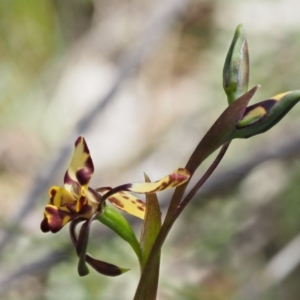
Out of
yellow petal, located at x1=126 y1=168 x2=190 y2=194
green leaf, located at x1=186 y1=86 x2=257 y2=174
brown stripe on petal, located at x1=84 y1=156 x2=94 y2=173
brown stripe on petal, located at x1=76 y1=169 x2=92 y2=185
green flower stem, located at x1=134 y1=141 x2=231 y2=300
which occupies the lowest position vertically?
green flower stem, located at x1=134 y1=141 x2=231 y2=300

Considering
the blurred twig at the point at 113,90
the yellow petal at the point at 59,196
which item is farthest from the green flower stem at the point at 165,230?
the blurred twig at the point at 113,90

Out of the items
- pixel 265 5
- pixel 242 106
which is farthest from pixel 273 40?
pixel 242 106

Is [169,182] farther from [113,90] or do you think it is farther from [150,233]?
[113,90]

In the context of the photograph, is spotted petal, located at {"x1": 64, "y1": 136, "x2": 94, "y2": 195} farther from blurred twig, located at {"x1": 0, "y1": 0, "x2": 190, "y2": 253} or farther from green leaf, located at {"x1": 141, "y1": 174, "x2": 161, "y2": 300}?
blurred twig, located at {"x1": 0, "y1": 0, "x2": 190, "y2": 253}

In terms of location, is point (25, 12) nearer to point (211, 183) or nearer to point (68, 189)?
point (211, 183)

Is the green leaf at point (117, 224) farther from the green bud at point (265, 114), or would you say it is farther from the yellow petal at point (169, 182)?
the green bud at point (265, 114)

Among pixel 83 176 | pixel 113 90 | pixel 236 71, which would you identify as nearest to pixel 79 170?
pixel 83 176

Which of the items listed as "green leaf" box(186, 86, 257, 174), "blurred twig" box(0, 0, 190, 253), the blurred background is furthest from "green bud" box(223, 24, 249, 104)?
"blurred twig" box(0, 0, 190, 253)
